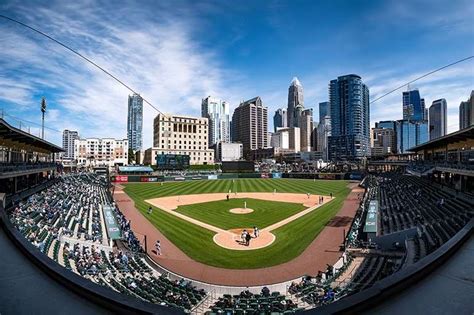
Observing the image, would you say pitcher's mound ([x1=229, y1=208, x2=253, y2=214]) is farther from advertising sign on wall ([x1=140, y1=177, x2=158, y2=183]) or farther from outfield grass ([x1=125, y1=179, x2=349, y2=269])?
advertising sign on wall ([x1=140, y1=177, x2=158, y2=183])

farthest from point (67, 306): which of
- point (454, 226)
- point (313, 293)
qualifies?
point (454, 226)

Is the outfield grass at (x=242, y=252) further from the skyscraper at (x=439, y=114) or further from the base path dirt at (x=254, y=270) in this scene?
the skyscraper at (x=439, y=114)

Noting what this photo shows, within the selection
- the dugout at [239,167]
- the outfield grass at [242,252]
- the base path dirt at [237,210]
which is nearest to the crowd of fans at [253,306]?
the outfield grass at [242,252]

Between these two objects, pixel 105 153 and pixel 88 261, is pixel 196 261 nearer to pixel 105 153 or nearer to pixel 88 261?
pixel 88 261

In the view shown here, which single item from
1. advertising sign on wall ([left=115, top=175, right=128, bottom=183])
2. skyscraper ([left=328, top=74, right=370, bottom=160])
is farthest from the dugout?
skyscraper ([left=328, top=74, right=370, bottom=160])

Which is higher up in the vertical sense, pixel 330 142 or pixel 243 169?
pixel 330 142

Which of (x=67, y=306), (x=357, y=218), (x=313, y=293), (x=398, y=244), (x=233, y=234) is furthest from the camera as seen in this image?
(x=357, y=218)
